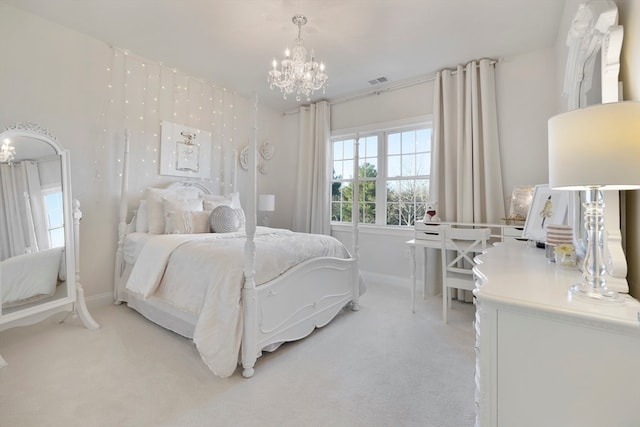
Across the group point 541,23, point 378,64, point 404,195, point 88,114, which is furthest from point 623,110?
point 88,114

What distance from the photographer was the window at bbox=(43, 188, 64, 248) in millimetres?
2236

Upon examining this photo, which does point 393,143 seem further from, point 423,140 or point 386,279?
point 386,279

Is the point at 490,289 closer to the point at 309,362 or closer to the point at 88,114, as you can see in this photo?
the point at 309,362

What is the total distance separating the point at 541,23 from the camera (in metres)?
2.53

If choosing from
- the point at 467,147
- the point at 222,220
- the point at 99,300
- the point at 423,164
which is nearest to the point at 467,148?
the point at 467,147

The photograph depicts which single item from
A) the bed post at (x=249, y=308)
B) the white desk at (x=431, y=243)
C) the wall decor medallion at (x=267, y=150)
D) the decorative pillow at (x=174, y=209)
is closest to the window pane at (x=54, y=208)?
the decorative pillow at (x=174, y=209)

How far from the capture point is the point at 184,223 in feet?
9.34

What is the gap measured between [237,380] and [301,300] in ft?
2.28

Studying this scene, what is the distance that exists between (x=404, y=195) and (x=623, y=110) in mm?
3115

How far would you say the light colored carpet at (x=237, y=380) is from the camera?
1.44 m

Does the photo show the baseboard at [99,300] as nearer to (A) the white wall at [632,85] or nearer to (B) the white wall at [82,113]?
(B) the white wall at [82,113]

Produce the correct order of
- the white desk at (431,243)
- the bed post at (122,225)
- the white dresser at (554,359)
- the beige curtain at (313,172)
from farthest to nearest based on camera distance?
the beige curtain at (313,172) < the bed post at (122,225) < the white desk at (431,243) < the white dresser at (554,359)

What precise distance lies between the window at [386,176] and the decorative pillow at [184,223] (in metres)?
2.12

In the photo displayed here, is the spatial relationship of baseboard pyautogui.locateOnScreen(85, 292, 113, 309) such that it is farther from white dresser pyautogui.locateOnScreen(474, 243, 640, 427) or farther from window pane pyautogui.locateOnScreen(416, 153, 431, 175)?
window pane pyautogui.locateOnScreen(416, 153, 431, 175)
